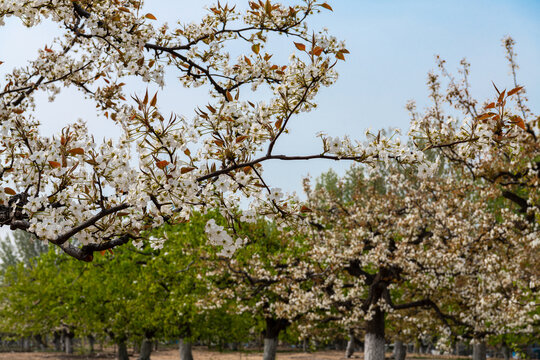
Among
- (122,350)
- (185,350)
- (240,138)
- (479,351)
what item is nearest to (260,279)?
(185,350)

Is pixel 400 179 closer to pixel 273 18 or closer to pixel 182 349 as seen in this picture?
pixel 182 349

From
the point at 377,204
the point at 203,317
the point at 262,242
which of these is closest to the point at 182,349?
the point at 203,317

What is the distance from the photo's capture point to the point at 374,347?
1756 cm

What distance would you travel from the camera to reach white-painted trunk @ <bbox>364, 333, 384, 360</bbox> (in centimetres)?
1745

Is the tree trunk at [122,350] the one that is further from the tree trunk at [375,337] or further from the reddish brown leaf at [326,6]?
the reddish brown leaf at [326,6]

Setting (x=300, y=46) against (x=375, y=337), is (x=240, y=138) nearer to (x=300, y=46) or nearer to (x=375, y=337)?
(x=300, y=46)

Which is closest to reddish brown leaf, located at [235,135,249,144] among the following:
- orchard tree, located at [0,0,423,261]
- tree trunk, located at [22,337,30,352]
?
orchard tree, located at [0,0,423,261]

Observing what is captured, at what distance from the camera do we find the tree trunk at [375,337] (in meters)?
17.5

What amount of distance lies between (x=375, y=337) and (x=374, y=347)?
1.21 feet

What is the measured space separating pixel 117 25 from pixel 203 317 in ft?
56.1

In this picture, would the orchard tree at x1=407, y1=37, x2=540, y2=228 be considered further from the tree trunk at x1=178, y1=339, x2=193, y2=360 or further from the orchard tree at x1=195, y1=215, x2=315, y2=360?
the tree trunk at x1=178, y1=339, x2=193, y2=360

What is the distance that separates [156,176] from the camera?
3768mm

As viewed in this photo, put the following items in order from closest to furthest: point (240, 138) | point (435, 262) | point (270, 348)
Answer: point (240, 138) < point (435, 262) < point (270, 348)

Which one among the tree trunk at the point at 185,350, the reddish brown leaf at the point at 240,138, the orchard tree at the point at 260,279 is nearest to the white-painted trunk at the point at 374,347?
the orchard tree at the point at 260,279
